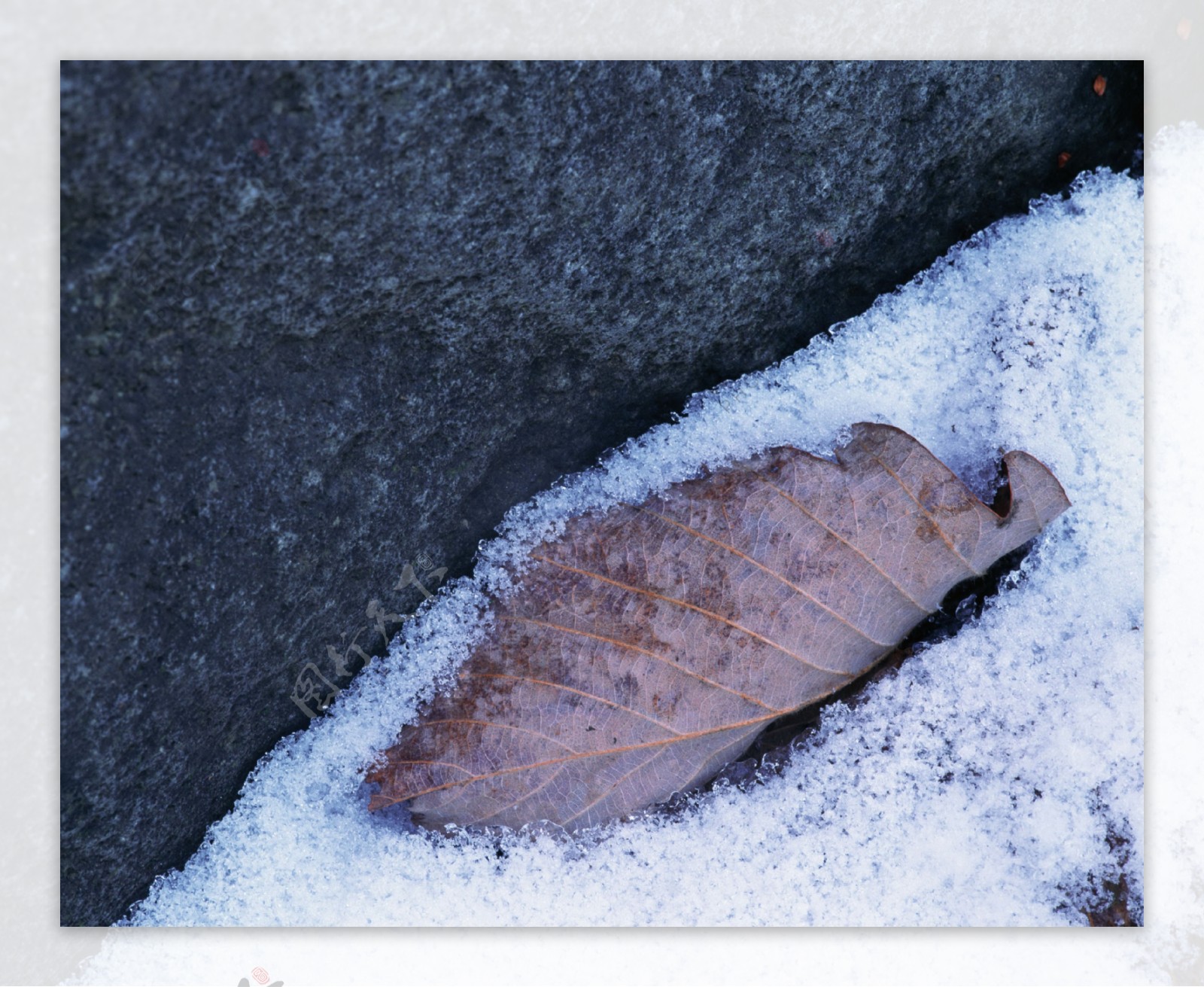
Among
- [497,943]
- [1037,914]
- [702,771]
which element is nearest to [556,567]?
[702,771]

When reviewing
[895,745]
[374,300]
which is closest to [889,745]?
[895,745]

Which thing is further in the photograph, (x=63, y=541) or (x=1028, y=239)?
(x=1028, y=239)

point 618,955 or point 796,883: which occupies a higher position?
point 796,883

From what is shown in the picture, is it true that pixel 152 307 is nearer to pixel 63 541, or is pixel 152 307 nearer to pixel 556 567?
pixel 63 541

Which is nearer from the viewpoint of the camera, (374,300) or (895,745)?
(374,300)

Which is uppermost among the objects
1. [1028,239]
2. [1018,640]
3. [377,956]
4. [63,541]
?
[1028,239]

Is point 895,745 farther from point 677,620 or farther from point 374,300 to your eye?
point 374,300

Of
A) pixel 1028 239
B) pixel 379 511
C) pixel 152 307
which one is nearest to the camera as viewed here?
pixel 152 307
